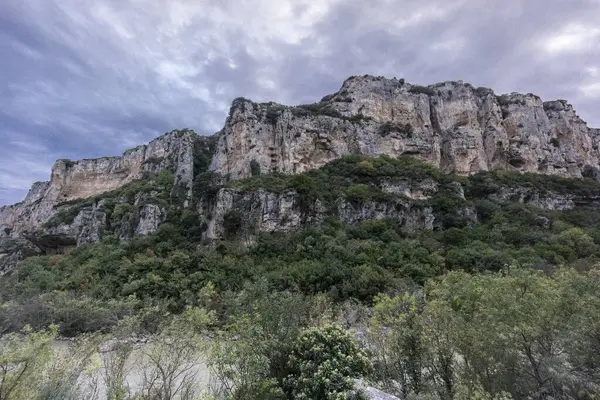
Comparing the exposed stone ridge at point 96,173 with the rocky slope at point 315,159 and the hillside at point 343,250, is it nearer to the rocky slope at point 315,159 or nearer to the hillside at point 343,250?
the rocky slope at point 315,159

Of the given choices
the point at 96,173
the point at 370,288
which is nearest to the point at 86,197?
the point at 96,173

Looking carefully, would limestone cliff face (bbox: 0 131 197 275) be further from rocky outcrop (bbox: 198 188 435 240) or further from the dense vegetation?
rocky outcrop (bbox: 198 188 435 240)

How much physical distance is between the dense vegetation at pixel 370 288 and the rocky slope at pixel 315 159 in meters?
1.15

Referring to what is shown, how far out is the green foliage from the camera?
8.93m

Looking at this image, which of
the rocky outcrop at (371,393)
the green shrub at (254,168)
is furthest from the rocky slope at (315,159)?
the rocky outcrop at (371,393)

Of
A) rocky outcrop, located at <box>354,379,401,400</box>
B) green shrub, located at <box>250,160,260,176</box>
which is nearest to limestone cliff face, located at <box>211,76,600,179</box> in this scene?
green shrub, located at <box>250,160,260,176</box>

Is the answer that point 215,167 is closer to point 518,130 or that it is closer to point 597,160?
point 518,130

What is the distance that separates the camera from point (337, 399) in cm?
823

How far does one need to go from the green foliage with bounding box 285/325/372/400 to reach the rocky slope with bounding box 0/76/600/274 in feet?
87.1

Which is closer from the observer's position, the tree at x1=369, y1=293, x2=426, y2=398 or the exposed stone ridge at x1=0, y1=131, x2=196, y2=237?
the tree at x1=369, y1=293, x2=426, y2=398

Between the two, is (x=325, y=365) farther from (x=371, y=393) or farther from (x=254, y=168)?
(x=254, y=168)

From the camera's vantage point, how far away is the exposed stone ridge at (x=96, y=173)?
216ft

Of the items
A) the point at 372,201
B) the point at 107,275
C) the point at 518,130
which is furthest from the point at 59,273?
the point at 518,130

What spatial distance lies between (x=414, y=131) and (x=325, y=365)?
55693 mm
